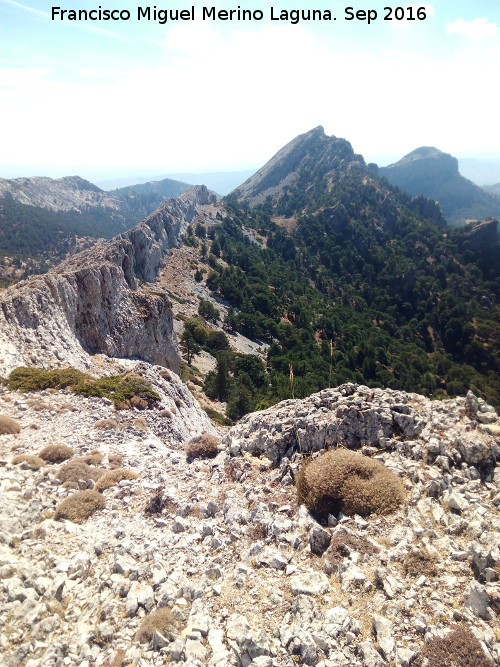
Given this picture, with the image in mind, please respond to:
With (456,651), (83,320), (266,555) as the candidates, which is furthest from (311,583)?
(83,320)

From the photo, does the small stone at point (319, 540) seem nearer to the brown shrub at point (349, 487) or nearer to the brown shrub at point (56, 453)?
the brown shrub at point (349, 487)

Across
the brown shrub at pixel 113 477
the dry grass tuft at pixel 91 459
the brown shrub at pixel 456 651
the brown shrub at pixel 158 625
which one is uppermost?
the brown shrub at pixel 456 651

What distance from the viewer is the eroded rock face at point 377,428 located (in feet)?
47.9

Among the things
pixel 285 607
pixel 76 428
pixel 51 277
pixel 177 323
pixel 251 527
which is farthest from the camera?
pixel 177 323

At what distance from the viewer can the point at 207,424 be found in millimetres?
38062

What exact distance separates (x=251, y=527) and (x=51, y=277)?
3196 cm

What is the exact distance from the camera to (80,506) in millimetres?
14609

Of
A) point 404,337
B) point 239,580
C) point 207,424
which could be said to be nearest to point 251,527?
point 239,580

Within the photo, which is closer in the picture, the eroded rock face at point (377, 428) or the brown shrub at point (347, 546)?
the brown shrub at point (347, 546)

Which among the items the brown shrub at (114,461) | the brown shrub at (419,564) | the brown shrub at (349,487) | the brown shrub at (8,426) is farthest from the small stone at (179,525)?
the brown shrub at (8,426)

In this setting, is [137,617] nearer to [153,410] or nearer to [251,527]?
[251,527]

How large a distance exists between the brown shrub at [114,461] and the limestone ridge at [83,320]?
13.1m

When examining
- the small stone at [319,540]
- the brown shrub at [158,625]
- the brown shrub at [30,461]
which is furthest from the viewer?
the brown shrub at [30,461]

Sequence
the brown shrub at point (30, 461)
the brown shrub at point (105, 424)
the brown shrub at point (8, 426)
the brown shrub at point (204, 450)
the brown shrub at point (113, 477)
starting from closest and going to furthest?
the brown shrub at point (113, 477) → the brown shrub at point (30, 461) → the brown shrub at point (8, 426) → the brown shrub at point (204, 450) → the brown shrub at point (105, 424)
